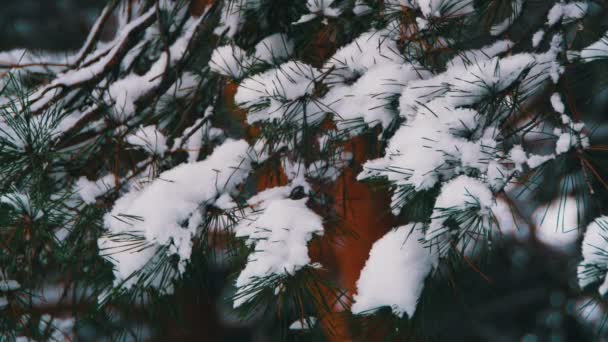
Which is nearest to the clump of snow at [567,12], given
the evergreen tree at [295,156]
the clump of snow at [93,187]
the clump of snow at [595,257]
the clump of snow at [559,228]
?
the evergreen tree at [295,156]

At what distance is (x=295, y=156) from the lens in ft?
4.00

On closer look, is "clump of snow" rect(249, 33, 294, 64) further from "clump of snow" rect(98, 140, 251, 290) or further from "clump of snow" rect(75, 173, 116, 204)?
"clump of snow" rect(75, 173, 116, 204)

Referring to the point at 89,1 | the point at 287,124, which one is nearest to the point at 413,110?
the point at 287,124

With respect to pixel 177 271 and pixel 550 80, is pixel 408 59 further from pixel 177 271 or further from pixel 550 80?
pixel 177 271

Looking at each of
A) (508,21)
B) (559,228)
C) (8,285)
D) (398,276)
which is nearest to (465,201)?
(398,276)

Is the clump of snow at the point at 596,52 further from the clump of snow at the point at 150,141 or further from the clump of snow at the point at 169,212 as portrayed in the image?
the clump of snow at the point at 150,141

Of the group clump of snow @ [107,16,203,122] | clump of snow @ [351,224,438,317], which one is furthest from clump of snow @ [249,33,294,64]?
clump of snow @ [351,224,438,317]

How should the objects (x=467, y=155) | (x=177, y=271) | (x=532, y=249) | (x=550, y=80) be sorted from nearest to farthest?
(x=467, y=155)
(x=550, y=80)
(x=177, y=271)
(x=532, y=249)

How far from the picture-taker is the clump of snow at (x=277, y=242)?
92 cm

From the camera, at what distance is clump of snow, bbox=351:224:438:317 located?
2.92 ft

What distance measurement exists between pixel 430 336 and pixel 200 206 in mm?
476

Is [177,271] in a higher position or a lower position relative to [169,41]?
lower

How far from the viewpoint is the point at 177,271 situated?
1060mm

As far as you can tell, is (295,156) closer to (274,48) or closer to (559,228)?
(274,48)
